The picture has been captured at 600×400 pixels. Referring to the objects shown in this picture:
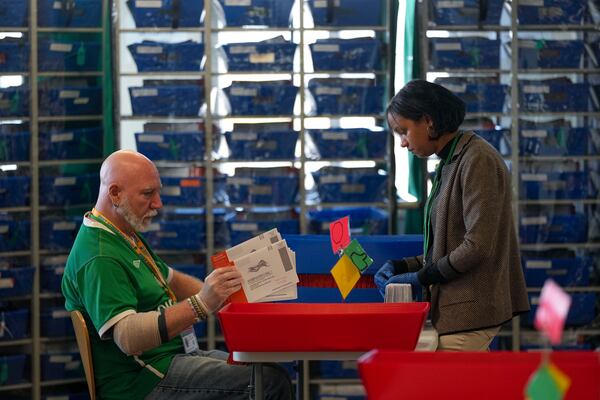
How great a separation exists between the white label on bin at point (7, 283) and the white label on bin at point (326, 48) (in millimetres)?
2195

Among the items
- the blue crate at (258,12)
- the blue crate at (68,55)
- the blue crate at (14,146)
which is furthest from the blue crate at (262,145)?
the blue crate at (14,146)

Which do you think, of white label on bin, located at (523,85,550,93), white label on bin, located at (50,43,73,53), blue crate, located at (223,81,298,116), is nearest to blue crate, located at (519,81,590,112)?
white label on bin, located at (523,85,550,93)

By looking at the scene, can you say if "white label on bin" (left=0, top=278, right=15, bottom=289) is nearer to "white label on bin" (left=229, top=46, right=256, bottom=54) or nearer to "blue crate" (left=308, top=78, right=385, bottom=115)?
"white label on bin" (left=229, top=46, right=256, bottom=54)

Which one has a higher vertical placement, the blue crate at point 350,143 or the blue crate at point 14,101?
the blue crate at point 14,101

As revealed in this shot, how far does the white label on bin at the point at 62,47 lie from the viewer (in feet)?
19.8

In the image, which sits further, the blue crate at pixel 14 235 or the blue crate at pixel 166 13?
the blue crate at pixel 166 13

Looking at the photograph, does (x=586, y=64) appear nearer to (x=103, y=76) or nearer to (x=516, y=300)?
(x=103, y=76)

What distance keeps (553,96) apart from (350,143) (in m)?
1.23

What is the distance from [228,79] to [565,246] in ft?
7.36

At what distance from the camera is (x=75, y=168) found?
6145 mm

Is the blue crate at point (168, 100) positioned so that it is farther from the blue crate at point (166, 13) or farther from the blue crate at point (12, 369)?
the blue crate at point (12, 369)

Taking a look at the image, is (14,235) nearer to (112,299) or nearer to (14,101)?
(14,101)

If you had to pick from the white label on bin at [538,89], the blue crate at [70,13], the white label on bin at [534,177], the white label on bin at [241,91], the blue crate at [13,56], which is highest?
the blue crate at [70,13]

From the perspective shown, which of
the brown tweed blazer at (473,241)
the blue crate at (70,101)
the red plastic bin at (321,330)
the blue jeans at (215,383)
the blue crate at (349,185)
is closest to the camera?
the red plastic bin at (321,330)
